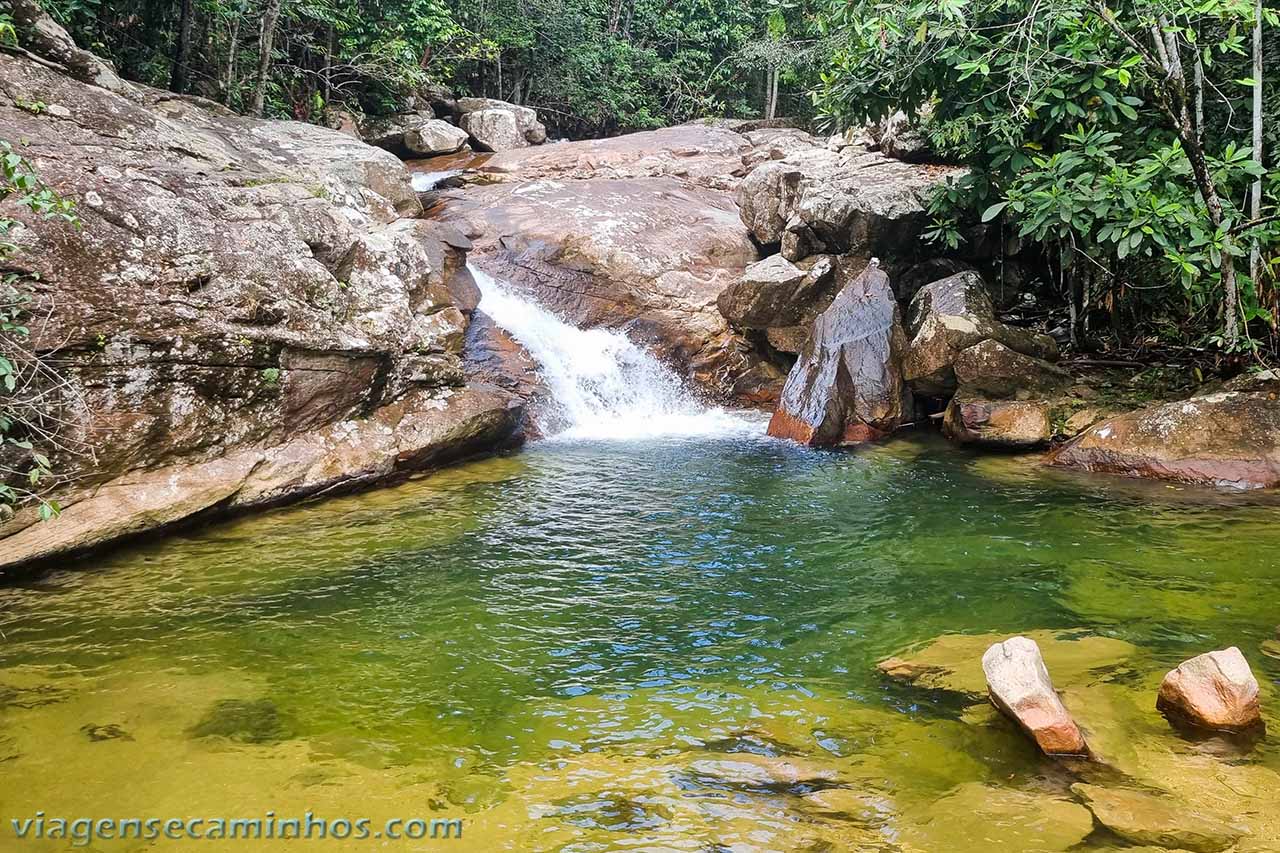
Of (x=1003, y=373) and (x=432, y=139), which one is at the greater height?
(x=432, y=139)

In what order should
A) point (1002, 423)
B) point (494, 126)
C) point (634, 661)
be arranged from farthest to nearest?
1. point (494, 126)
2. point (1002, 423)
3. point (634, 661)

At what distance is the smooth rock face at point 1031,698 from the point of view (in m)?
3.86

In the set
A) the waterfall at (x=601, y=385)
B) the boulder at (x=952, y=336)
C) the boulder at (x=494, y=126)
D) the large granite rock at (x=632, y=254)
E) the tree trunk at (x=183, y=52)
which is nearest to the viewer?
the boulder at (x=952, y=336)

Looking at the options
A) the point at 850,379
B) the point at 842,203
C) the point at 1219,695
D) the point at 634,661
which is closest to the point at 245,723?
the point at 634,661

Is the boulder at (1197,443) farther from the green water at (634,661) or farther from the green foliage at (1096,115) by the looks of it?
the green foliage at (1096,115)

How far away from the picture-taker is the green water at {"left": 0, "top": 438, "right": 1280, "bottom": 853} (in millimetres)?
3639

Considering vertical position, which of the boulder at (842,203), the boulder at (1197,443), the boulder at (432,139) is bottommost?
the boulder at (1197,443)

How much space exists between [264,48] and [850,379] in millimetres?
13284

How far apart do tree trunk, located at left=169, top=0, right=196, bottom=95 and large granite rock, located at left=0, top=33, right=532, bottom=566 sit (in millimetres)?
5699

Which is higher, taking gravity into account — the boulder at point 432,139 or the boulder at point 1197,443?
the boulder at point 432,139

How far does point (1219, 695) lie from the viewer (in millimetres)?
4027

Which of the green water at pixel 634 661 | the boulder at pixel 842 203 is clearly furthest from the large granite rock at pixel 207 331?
the boulder at pixel 842 203

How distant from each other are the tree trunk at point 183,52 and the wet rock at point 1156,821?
1841 centimetres

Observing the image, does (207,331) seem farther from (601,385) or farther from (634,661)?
(601,385)
